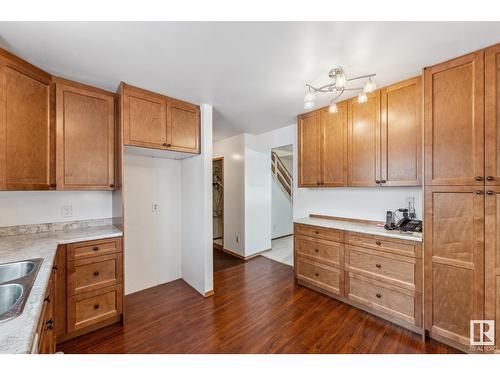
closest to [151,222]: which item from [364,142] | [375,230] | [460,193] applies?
[375,230]

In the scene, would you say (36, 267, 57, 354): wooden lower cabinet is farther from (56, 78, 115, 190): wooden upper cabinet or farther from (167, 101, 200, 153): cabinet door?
(167, 101, 200, 153): cabinet door

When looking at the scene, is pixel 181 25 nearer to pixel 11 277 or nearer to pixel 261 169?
pixel 11 277

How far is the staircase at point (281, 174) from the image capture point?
17.3 ft

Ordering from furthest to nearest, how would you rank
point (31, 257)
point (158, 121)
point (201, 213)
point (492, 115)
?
point (201, 213) < point (158, 121) < point (492, 115) < point (31, 257)

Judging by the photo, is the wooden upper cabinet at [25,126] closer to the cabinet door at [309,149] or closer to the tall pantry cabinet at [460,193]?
the cabinet door at [309,149]

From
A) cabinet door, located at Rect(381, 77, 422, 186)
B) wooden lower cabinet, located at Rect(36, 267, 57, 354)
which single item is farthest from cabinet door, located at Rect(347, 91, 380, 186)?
wooden lower cabinet, located at Rect(36, 267, 57, 354)

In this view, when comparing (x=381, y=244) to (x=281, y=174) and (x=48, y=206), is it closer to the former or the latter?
(x=48, y=206)

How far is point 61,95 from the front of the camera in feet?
6.25

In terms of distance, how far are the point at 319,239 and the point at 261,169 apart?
1937mm

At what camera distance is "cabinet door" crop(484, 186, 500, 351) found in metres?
1.48

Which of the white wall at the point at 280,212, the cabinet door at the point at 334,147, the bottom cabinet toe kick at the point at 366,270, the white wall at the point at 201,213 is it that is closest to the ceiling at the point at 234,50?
the cabinet door at the point at 334,147

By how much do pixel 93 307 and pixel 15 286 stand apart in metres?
1.06

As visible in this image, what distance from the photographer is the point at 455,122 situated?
1.65 metres

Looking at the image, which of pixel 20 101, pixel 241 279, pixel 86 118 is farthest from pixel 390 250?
pixel 20 101
